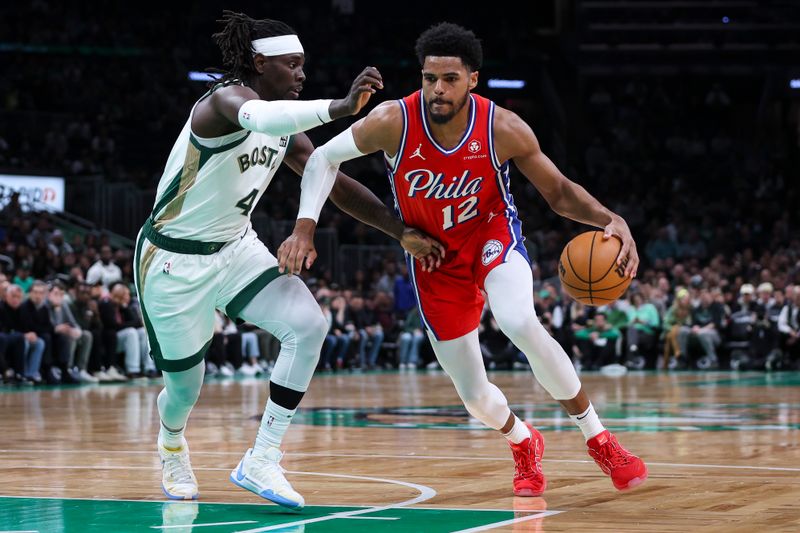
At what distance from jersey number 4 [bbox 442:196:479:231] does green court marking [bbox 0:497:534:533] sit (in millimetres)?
1407

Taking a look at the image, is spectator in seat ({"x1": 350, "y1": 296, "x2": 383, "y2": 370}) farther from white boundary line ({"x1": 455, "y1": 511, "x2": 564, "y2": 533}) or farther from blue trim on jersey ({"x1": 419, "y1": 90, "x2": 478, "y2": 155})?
white boundary line ({"x1": 455, "y1": 511, "x2": 564, "y2": 533})

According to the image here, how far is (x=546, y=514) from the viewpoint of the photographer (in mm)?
5113

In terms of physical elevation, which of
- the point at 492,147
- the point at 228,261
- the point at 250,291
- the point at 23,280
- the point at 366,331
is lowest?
the point at 366,331

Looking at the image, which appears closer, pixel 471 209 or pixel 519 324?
pixel 519 324

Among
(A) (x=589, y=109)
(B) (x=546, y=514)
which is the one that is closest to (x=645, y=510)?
(B) (x=546, y=514)

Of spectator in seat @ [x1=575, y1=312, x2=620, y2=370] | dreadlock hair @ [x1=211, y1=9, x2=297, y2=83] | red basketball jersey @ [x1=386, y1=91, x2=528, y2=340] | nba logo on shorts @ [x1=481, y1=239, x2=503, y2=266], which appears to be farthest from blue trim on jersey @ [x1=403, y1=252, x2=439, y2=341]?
spectator in seat @ [x1=575, y1=312, x2=620, y2=370]

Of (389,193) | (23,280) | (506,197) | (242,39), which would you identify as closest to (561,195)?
(506,197)

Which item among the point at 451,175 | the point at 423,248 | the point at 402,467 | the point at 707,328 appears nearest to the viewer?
the point at 451,175

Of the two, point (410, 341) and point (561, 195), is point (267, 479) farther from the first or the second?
point (410, 341)

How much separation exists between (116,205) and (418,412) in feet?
43.9

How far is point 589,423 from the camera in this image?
5.79m

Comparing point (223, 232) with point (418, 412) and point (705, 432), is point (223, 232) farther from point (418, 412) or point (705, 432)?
point (418, 412)

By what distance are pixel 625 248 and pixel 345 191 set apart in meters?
1.36

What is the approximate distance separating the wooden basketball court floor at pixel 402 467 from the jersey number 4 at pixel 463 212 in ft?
4.10
